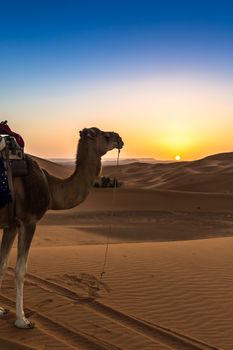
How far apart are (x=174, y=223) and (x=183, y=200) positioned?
876 cm

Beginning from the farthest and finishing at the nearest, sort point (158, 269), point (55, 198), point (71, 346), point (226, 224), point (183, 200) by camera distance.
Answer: point (183, 200)
point (226, 224)
point (158, 269)
point (55, 198)
point (71, 346)

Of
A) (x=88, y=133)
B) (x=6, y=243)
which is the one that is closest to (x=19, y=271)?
(x=6, y=243)

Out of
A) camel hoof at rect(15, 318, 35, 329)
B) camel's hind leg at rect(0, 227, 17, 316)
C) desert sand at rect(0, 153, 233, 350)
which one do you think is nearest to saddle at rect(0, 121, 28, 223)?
camel's hind leg at rect(0, 227, 17, 316)

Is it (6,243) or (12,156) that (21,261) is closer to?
(6,243)

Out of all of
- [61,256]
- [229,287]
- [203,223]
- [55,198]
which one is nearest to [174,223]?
[203,223]

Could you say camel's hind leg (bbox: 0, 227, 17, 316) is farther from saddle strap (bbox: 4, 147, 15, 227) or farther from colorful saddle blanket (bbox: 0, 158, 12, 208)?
colorful saddle blanket (bbox: 0, 158, 12, 208)

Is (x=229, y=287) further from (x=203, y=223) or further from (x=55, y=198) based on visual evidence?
(x=203, y=223)

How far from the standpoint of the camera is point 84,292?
8.82 meters

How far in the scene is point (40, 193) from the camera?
21.9 ft

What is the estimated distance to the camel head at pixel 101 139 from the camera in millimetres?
7285

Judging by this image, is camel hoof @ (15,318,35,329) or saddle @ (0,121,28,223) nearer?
saddle @ (0,121,28,223)

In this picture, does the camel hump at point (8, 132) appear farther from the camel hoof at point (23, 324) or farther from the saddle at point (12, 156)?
the camel hoof at point (23, 324)

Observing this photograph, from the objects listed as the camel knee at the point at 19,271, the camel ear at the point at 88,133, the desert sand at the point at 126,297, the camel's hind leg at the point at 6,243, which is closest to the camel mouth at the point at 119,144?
the camel ear at the point at 88,133

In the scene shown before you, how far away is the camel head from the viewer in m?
7.29
